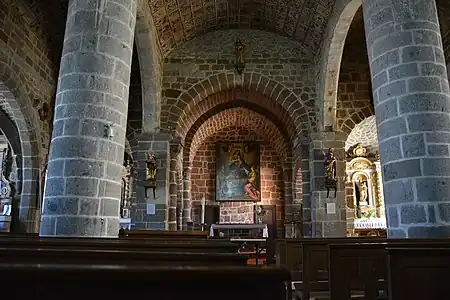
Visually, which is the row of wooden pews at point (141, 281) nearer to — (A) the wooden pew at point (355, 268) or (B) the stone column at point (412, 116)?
(A) the wooden pew at point (355, 268)

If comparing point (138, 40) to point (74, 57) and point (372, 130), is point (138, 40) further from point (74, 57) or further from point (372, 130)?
point (372, 130)

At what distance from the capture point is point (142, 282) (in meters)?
1.07

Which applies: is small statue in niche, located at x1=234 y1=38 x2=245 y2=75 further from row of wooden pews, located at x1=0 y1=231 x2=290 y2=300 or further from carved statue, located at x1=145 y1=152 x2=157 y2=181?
row of wooden pews, located at x1=0 y1=231 x2=290 y2=300

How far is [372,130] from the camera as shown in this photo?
1429 centimetres

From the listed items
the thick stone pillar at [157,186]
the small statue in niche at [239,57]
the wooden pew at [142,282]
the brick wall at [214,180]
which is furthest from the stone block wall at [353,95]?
the wooden pew at [142,282]

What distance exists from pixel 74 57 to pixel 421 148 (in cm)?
428

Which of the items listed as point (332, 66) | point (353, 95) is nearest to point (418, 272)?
point (332, 66)

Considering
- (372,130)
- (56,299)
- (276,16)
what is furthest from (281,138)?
(56,299)

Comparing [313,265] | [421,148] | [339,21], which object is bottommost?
[313,265]

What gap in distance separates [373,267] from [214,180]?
1345cm

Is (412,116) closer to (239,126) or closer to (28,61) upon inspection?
(28,61)

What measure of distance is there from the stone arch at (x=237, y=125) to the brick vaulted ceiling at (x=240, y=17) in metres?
4.16

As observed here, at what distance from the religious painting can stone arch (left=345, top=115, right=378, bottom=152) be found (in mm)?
4074

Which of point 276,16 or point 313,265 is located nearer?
point 313,265
